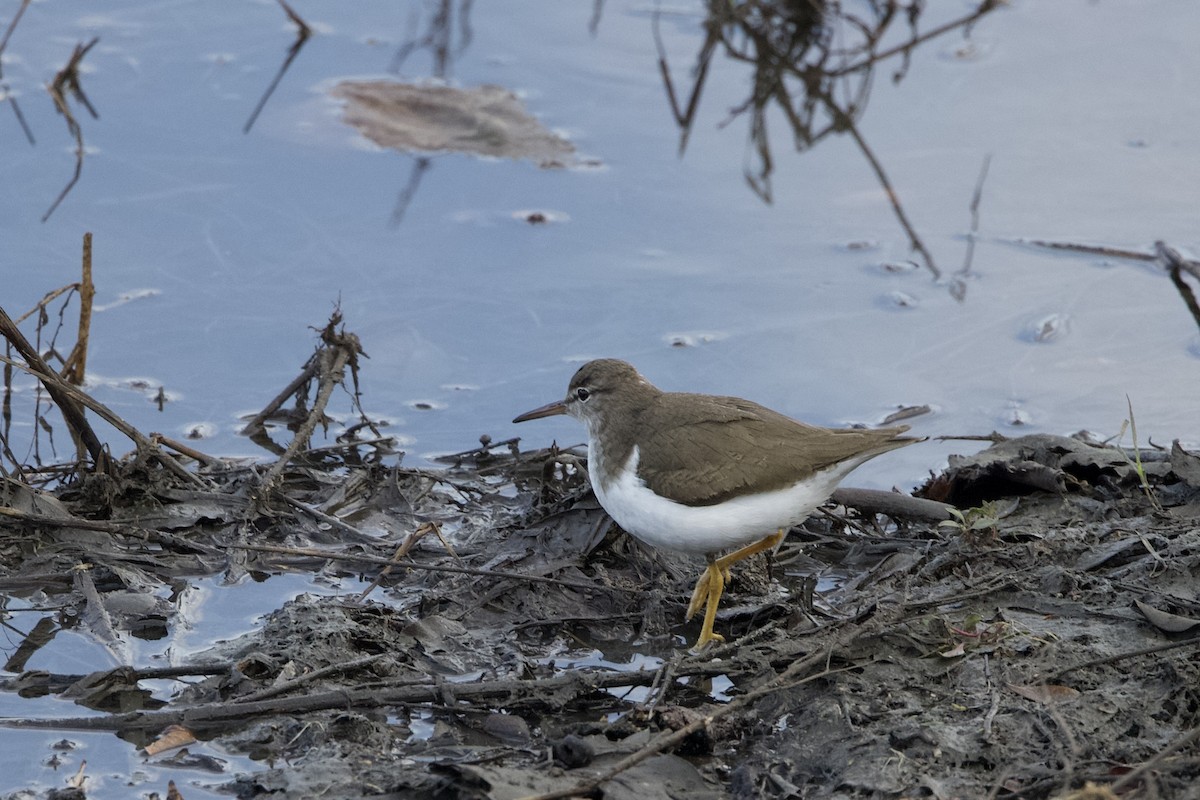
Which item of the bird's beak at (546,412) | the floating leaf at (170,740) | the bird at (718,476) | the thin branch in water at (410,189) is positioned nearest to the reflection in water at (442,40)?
the thin branch in water at (410,189)

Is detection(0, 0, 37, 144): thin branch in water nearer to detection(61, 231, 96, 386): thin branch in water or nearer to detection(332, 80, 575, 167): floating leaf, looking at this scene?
detection(332, 80, 575, 167): floating leaf

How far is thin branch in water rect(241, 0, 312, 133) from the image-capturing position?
940 centimetres

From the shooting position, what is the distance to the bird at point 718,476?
5105 millimetres

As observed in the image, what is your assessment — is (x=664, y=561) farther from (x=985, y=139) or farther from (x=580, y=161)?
(x=985, y=139)

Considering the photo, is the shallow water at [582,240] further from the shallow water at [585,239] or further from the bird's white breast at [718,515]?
the bird's white breast at [718,515]

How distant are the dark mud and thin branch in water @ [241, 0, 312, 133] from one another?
3.88 meters

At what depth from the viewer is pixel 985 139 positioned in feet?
30.7

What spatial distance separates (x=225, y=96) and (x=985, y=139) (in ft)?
17.9

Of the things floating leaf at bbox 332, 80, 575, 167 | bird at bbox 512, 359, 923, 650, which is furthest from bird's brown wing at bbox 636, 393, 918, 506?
floating leaf at bbox 332, 80, 575, 167

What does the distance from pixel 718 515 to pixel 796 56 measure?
6.48 m

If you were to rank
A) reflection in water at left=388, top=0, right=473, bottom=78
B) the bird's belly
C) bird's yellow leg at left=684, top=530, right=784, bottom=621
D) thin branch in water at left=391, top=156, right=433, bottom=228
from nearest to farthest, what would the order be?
1. the bird's belly
2. bird's yellow leg at left=684, top=530, right=784, bottom=621
3. thin branch in water at left=391, top=156, right=433, bottom=228
4. reflection in water at left=388, top=0, right=473, bottom=78

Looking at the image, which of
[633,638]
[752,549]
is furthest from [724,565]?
[633,638]

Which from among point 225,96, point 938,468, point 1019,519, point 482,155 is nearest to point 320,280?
point 482,155

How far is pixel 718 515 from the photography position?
5.09 meters
